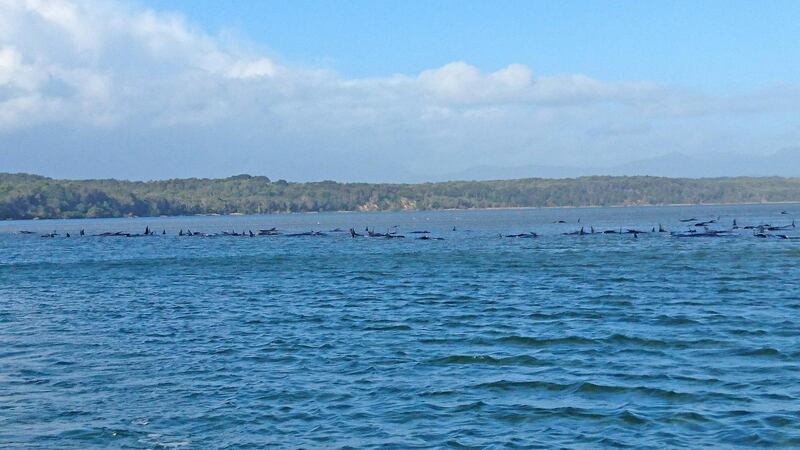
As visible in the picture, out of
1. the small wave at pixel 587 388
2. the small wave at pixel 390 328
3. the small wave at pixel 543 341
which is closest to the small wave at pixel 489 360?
the small wave at pixel 543 341

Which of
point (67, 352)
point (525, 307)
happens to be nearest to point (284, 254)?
point (525, 307)

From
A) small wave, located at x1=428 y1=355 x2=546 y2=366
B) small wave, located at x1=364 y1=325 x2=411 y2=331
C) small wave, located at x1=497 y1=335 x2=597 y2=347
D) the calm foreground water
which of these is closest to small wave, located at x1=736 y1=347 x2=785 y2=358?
the calm foreground water

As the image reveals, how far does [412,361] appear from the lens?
22.9 m

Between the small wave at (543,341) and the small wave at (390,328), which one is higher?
the small wave at (543,341)

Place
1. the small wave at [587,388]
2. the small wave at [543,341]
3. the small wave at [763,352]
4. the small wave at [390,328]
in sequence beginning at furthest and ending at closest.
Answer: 1. the small wave at [390,328]
2. the small wave at [543,341]
3. the small wave at [763,352]
4. the small wave at [587,388]

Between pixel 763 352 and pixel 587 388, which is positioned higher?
pixel 763 352

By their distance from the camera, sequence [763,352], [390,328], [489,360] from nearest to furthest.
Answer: [489,360], [763,352], [390,328]

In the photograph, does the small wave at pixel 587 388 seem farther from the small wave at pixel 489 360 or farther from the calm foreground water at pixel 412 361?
the small wave at pixel 489 360

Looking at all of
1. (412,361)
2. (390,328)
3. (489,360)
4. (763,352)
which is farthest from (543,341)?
(763,352)

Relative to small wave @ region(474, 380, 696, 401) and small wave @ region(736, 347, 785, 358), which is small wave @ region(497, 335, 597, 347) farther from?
small wave @ region(474, 380, 696, 401)

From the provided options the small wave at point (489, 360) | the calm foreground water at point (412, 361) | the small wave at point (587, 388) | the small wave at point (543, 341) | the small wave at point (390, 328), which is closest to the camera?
the calm foreground water at point (412, 361)

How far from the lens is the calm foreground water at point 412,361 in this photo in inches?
650

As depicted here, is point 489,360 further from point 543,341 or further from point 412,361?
point 543,341

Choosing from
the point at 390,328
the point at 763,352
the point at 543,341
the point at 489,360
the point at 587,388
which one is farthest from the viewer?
the point at 390,328
